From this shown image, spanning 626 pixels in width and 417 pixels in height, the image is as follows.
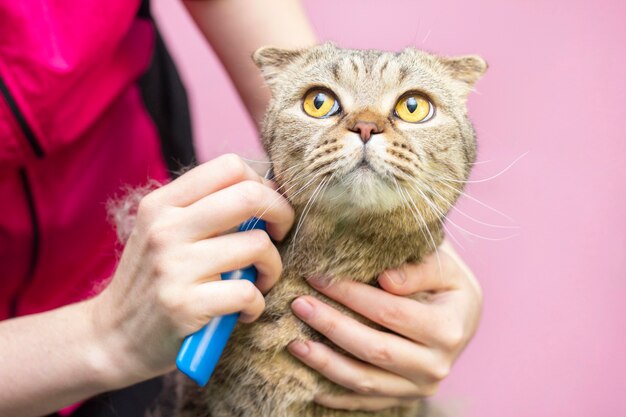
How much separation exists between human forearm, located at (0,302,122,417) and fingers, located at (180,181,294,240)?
19 centimetres

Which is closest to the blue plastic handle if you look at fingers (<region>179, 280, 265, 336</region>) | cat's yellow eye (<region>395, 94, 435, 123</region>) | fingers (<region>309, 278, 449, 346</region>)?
fingers (<region>179, 280, 265, 336</region>)

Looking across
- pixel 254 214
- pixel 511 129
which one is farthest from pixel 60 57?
pixel 511 129

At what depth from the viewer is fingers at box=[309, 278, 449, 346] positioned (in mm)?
789

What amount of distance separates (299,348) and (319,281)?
0.08 metres

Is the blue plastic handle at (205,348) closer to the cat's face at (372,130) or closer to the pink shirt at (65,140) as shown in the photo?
the cat's face at (372,130)

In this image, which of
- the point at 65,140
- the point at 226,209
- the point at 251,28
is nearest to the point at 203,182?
the point at 226,209

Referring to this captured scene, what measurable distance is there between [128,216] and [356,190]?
379 mm

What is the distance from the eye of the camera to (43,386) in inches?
31.1

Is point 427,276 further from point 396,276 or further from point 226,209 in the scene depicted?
point 226,209

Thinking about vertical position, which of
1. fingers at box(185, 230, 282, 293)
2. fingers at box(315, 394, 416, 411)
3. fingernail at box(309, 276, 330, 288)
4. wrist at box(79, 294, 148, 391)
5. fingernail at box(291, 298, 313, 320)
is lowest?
fingers at box(315, 394, 416, 411)

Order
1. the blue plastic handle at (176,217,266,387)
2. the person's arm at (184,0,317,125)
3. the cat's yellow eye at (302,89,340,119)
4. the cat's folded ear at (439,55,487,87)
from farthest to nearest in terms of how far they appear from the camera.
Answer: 1. the person's arm at (184,0,317,125)
2. the cat's folded ear at (439,55,487,87)
3. the cat's yellow eye at (302,89,340,119)
4. the blue plastic handle at (176,217,266,387)

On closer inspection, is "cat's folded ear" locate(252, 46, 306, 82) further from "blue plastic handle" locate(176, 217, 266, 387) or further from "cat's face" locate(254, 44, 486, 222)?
"blue plastic handle" locate(176, 217, 266, 387)

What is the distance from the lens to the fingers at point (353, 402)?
0.79m

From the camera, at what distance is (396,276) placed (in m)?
0.80
